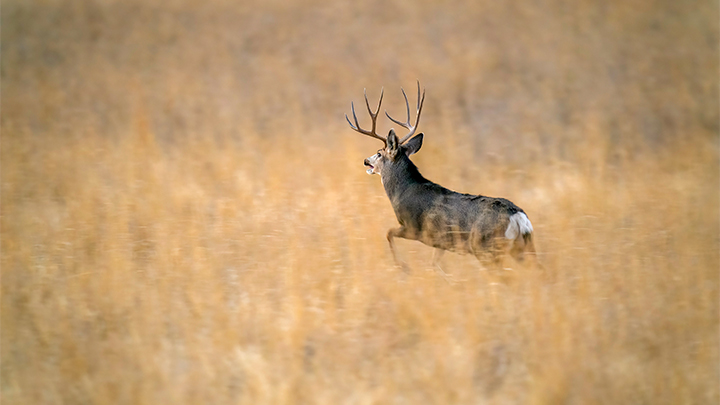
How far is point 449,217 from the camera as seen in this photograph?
514cm

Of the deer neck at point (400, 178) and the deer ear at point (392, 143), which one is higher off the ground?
the deer ear at point (392, 143)

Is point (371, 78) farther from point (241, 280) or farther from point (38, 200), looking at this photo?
point (241, 280)

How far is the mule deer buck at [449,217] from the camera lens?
486 centimetres

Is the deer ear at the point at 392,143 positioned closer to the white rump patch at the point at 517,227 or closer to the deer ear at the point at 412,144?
the deer ear at the point at 412,144

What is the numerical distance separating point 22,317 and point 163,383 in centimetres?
165

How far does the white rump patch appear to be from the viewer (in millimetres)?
4809

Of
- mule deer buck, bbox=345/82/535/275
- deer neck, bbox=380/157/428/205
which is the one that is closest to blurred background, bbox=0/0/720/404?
mule deer buck, bbox=345/82/535/275

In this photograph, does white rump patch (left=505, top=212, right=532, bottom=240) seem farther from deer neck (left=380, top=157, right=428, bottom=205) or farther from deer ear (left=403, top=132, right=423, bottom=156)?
deer ear (left=403, top=132, right=423, bottom=156)

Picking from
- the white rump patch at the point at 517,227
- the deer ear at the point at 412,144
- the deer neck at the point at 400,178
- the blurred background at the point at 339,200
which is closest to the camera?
the blurred background at the point at 339,200

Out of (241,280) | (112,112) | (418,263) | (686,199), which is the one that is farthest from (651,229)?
(112,112)

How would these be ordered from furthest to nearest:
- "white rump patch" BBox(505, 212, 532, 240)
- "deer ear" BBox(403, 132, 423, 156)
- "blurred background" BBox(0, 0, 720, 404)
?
"deer ear" BBox(403, 132, 423, 156), "white rump patch" BBox(505, 212, 532, 240), "blurred background" BBox(0, 0, 720, 404)

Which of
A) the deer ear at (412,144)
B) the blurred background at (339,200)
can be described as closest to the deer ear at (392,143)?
the deer ear at (412,144)

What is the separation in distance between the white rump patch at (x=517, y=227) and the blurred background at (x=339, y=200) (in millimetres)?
379

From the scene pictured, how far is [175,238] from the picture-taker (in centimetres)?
638
